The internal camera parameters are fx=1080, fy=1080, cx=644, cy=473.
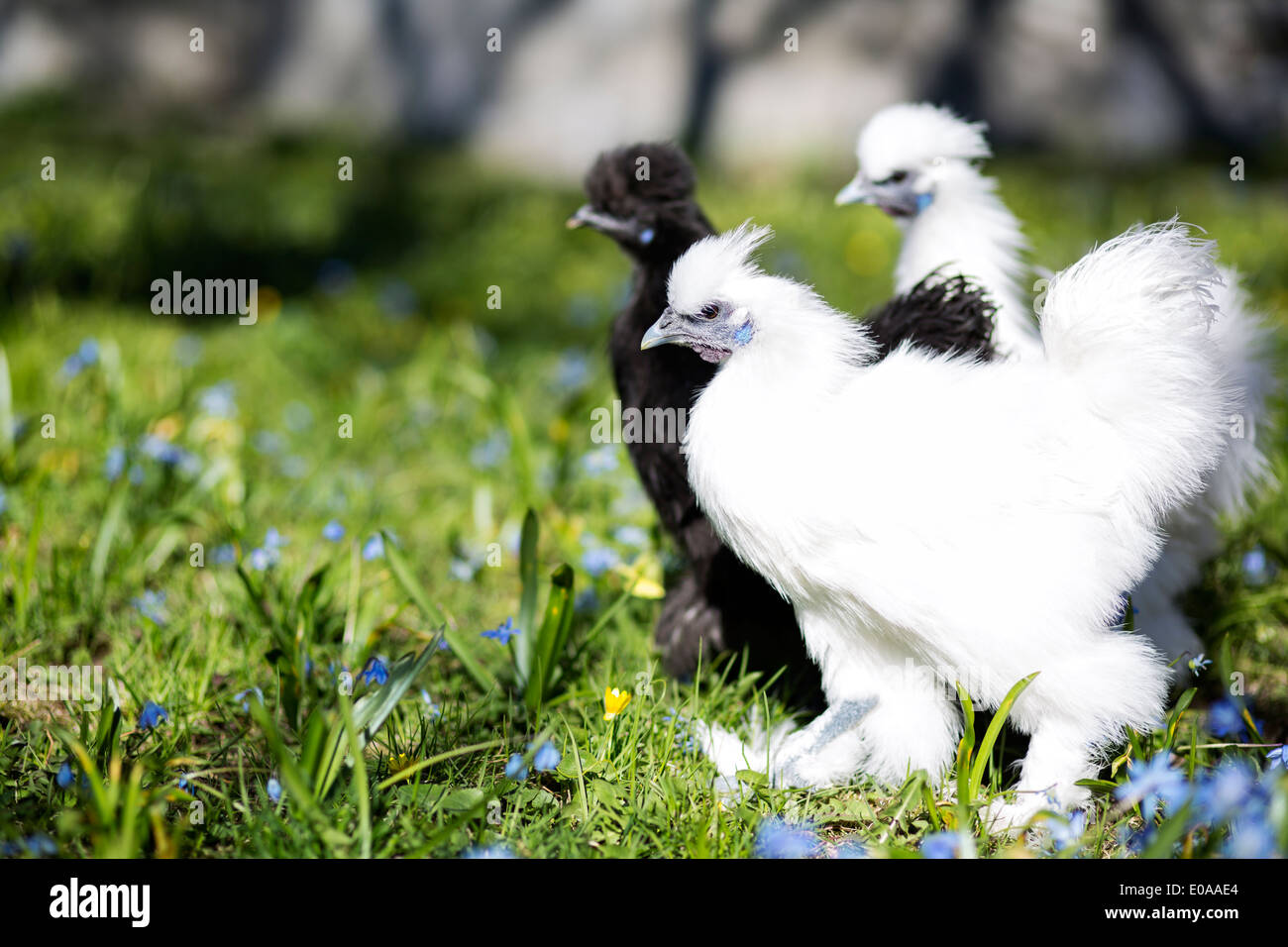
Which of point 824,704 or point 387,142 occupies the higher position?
point 387,142

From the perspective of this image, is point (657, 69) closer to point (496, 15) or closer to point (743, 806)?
point (496, 15)

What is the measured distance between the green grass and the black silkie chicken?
0.14 meters

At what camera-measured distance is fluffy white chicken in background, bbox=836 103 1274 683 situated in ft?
8.56

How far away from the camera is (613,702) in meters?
2.34

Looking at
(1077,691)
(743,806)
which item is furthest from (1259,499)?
(743,806)

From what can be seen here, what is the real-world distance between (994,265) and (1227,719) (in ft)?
4.34

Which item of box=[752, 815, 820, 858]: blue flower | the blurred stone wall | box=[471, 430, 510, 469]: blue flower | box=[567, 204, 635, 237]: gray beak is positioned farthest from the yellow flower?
the blurred stone wall

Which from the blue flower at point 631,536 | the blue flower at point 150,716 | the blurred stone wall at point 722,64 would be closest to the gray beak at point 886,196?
the blue flower at point 631,536

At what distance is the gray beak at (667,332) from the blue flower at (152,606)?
1.51 m

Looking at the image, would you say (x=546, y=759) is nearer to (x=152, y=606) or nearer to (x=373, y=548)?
(x=373, y=548)

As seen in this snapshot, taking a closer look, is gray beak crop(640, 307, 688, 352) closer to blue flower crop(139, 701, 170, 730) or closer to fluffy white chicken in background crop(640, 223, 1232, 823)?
fluffy white chicken in background crop(640, 223, 1232, 823)

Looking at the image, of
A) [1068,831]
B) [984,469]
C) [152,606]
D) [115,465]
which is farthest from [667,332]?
[115,465]

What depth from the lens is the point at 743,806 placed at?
7.23 feet
